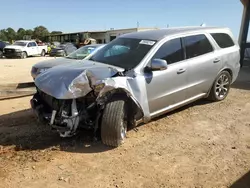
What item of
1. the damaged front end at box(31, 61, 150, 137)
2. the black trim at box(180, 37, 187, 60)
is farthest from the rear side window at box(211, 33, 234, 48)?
the damaged front end at box(31, 61, 150, 137)

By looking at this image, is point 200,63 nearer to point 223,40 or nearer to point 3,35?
point 223,40

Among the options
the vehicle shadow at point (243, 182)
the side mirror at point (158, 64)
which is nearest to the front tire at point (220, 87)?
the side mirror at point (158, 64)

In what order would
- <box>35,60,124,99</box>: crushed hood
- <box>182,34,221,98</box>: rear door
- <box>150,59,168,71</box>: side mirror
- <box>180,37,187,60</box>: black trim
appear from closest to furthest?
<box>35,60,124,99</box>: crushed hood, <box>150,59,168,71</box>: side mirror, <box>180,37,187,60</box>: black trim, <box>182,34,221,98</box>: rear door

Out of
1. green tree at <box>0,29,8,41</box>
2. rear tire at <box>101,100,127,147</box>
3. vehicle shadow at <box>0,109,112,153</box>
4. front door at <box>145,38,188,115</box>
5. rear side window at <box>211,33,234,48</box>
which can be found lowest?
vehicle shadow at <box>0,109,112,153</box>

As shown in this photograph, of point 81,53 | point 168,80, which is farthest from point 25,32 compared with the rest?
point 168,80

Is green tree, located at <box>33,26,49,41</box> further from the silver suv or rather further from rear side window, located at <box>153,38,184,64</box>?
rear side window, located at <box>153,38,184,64</box>

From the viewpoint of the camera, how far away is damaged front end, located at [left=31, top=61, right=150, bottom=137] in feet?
13.6

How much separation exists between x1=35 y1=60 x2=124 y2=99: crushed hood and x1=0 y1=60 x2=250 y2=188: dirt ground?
35.4 inches

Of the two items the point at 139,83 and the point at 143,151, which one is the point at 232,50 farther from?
the point at 143,151

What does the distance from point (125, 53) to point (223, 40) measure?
276 centimetres

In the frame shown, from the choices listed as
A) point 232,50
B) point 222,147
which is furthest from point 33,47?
point 222,147

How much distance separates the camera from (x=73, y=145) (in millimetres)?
4484

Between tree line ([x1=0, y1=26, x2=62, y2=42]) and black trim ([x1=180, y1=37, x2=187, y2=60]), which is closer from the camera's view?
black trim ([x1=180, y1=37, x2=187, y2=60])

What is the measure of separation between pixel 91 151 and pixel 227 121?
9.50 feet
